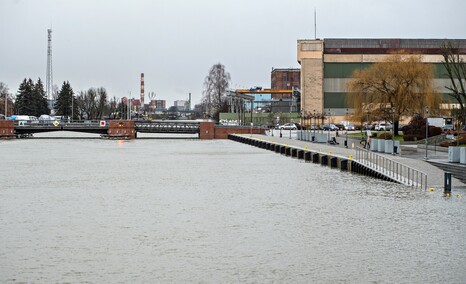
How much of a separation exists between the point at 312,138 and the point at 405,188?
57050 millimetres

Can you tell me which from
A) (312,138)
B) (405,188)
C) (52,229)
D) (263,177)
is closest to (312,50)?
(312,138)

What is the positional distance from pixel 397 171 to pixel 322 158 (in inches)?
Answer: 799

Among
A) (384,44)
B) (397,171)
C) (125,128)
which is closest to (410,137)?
(397,171)

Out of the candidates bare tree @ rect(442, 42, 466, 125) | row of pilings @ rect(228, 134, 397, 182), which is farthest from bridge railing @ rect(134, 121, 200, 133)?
bare tree @ rect(442, 42, 466, 125)

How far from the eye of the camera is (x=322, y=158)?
65.8 meters

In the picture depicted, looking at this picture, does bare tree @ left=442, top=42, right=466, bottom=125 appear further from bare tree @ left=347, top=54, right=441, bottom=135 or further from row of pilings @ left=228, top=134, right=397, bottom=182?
row of pilings @ left=228, top=134, right=397, bottom=182

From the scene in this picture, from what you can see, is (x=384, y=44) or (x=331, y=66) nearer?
(x=331, y=66)

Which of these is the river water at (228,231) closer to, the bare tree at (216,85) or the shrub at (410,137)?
the shrub at (410,137)

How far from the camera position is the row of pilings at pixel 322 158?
171 feet

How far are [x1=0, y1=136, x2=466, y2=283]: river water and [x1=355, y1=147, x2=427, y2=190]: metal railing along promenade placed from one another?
2.35ft

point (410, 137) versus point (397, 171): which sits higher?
point (410, 137)

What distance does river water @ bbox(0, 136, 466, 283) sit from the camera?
2416 centimetres

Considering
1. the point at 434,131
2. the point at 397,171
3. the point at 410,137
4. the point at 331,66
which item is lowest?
the point at 397,171

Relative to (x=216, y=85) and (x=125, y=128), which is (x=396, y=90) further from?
(x=216, y=85)
